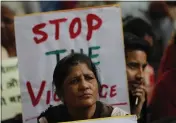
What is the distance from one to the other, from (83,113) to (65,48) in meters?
0.18

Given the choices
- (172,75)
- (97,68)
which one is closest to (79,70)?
(97,68)

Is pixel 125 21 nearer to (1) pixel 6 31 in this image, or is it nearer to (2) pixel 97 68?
(2) pixel 97 68

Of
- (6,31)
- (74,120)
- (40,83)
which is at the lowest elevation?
(74,120)

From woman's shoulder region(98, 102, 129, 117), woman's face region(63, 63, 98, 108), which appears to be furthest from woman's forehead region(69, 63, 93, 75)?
woman's shoulder region(98, 102, 129, 117)

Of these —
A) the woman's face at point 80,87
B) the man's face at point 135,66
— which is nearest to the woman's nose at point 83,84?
the woman's face at point 80,87

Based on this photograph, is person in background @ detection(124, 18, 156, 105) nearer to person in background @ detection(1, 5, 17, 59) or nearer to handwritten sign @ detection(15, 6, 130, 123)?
handwritten sign @ detection(15, 6, 130, 123)

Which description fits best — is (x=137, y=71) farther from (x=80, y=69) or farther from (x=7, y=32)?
(x=7, y=32)

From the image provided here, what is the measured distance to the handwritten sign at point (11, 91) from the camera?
2.87ft

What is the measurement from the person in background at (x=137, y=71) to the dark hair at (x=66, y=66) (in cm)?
10

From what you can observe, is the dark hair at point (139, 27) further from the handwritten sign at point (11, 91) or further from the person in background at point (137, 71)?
the handwritten sign at point (11, 91)

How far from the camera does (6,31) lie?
88cm

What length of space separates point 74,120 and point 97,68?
0.49 feet

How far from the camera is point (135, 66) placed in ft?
2.83

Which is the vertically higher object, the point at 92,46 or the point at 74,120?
the point at 92,46
